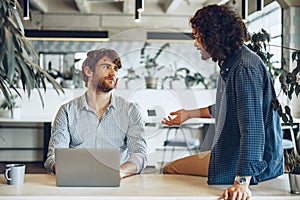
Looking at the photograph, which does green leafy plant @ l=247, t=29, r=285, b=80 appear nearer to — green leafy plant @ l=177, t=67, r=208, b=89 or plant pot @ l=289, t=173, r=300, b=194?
green leafy plant @ l=177, t=67, r=208, b=89

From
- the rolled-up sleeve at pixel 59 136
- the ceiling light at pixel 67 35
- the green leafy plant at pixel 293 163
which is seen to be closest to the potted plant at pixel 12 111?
the ceiling light at pixel 67 35

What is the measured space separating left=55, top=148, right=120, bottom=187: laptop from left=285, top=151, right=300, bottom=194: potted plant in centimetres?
66

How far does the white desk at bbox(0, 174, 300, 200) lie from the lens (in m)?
1.79

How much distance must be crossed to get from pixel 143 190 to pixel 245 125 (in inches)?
17.9

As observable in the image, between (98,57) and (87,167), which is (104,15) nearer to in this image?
(98,57)

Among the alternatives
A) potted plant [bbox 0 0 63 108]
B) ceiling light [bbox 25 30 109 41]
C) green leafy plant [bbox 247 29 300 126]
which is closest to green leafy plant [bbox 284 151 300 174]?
green leafy plant [bbox 247 29 300 126]

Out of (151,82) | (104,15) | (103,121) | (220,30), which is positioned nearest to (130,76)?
(151,82)

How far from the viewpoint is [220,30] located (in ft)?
6.46

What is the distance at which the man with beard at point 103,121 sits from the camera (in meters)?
2.16

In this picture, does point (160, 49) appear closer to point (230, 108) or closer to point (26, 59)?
point (230, 108)

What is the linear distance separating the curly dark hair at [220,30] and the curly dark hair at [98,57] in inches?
15.2

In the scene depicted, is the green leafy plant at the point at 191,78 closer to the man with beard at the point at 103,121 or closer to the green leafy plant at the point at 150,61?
the green leafy plant at the point at 150,61

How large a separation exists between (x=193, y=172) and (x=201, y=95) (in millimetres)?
371

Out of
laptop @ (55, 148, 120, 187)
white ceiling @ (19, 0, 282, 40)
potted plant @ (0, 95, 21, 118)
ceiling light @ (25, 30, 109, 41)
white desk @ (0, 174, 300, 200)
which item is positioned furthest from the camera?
white ceiling @ (19, 0, 282, 40)
